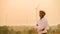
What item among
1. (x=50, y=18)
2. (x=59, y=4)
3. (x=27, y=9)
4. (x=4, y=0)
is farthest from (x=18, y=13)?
(x=59, y=4)

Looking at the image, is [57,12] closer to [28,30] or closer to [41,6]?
[41,6]

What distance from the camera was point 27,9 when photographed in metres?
4.04

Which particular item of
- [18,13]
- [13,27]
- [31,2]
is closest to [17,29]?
[13,27]

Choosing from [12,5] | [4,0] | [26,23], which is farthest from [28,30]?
[4,0]

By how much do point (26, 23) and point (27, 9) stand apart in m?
0.40

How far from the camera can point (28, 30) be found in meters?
3.92

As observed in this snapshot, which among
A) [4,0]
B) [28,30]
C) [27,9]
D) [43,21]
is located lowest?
[28,30]

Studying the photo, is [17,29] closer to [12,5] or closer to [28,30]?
[28,30]

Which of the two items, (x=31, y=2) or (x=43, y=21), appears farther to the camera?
(x=31, y=2)

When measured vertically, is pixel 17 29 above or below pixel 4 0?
below

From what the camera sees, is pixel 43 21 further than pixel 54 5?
No

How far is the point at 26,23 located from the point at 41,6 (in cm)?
63

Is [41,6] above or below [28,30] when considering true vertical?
above

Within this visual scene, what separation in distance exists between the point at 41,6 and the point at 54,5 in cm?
36
